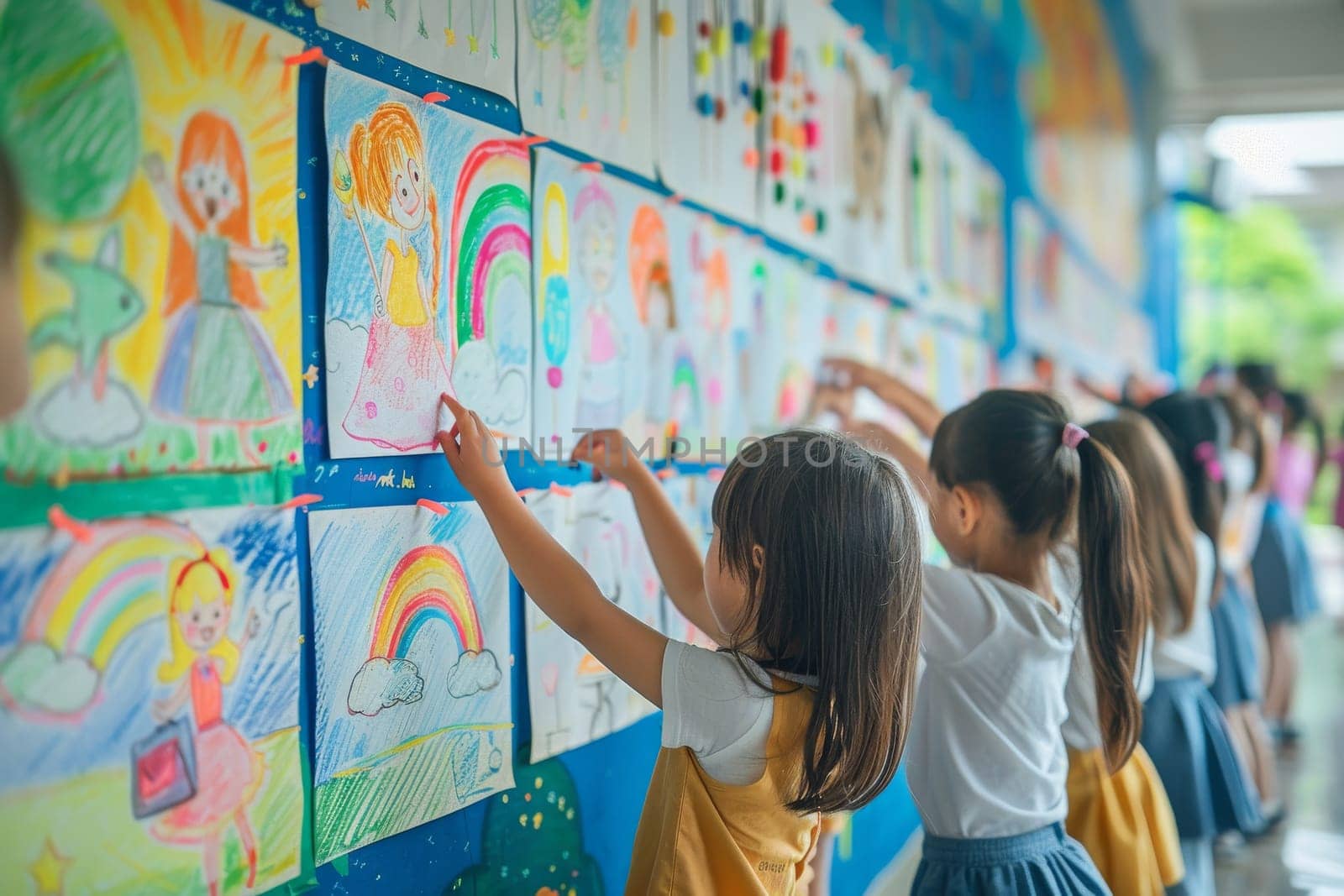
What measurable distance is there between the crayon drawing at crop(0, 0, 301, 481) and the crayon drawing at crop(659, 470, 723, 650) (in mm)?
667

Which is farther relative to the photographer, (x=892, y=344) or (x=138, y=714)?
(x=892, y=344)

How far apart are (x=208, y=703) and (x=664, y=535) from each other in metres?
0.61

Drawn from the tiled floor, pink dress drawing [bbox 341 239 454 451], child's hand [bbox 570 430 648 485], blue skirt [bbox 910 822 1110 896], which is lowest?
the tiled floor

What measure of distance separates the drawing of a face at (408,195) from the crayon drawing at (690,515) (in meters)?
0.54

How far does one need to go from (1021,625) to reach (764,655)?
46 cm

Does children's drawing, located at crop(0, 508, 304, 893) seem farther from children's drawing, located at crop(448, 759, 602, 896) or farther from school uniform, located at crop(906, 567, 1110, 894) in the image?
school uniform, located at crop(906, 567, 1110, 894)

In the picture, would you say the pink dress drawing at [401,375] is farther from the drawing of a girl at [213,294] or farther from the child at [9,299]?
the child at [9,299]

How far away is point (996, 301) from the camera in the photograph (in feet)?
9.98

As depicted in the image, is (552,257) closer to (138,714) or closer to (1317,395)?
(138,714)

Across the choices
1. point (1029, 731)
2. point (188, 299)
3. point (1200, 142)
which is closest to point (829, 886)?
point (1029, 731)

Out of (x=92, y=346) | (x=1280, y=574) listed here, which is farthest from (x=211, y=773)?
(x=1280, y=574)

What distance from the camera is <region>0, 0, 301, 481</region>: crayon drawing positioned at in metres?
0.66

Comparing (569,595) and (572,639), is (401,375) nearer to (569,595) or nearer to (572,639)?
(569,595)

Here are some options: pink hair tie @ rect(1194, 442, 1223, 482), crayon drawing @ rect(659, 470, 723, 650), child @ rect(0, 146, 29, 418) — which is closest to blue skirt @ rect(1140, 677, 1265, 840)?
pink hair tie @ rect(1194, 442, 1223, 482)
